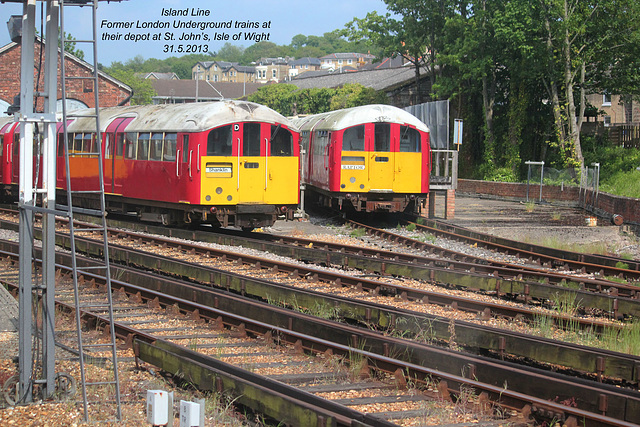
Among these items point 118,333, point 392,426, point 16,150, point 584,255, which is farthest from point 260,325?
point 16,150

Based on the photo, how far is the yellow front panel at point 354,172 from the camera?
2016 cm

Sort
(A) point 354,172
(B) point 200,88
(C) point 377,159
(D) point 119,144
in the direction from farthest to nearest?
1. (B) point 200,88
2. (C) point 377,159
3. (A) point 354,172
4. (D) point 119,144

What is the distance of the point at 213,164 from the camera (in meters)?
16.7

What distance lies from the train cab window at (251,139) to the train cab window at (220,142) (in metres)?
0.35

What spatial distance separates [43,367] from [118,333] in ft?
7.77

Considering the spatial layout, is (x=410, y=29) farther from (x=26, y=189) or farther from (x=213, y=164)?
(x=26, y=189)

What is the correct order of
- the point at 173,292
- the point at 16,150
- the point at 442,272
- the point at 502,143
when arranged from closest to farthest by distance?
the point at 173,292, the point at 442,272, the point at 16,150, the point at 502,143

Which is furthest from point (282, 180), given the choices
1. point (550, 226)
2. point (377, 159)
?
point (550, 226)

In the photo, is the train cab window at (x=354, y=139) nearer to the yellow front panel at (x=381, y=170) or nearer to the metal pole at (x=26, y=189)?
the yellow front panel at (x=381, y=170)

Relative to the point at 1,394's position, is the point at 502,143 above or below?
above

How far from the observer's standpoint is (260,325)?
878 centimetres

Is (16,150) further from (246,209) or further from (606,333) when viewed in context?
(606,333)

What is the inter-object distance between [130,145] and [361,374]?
43.5 feet

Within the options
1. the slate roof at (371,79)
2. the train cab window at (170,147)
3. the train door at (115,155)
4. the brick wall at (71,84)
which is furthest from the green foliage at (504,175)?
the train cab window at (170,147)
